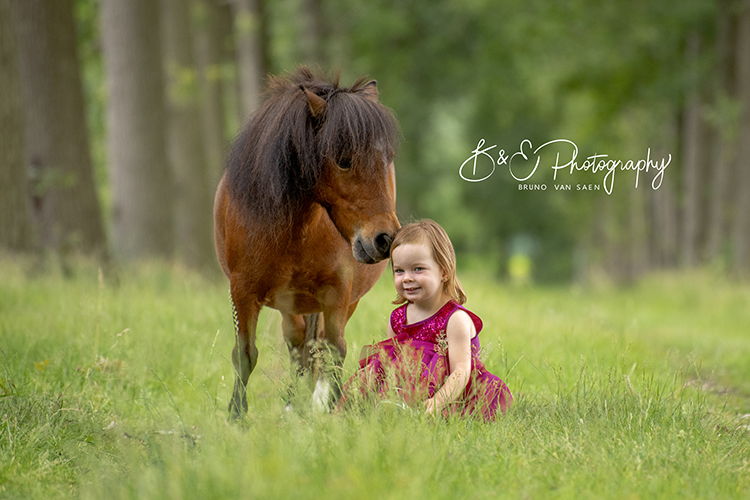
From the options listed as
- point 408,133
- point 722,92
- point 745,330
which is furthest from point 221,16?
point 745,330

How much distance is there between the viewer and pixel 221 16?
1900 centimetres

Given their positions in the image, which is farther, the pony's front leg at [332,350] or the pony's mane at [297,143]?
the pony's front leg at [332,350]

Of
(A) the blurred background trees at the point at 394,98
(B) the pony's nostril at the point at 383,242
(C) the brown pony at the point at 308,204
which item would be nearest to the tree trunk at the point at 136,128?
(A) the blurred background trees at the point at 394,98

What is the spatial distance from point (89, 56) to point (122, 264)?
7834 millimetres

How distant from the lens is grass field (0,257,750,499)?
9.49ft

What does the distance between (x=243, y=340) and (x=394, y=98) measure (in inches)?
791

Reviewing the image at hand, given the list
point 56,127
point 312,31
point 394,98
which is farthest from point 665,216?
point 56,127

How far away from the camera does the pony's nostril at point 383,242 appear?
3910mm

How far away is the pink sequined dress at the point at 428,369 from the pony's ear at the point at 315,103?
1255 mm

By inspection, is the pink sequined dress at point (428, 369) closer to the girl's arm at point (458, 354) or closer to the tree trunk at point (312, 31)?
the girl's arm at point (458, 354)

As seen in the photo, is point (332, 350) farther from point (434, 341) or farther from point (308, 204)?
point (308, 204)

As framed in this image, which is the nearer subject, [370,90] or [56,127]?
[370,90]

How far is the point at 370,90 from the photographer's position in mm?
4551

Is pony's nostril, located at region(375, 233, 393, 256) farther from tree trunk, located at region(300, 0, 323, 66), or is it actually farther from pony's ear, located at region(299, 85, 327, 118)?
tree trunk, located at region(300, 0, 323, 66)
